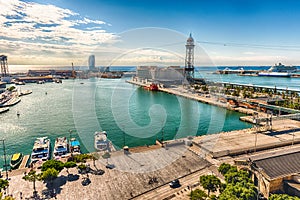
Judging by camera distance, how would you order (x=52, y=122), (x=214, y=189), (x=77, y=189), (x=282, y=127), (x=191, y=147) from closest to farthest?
(x=214, y=189) < (x=77, y=189) < (x=191, y=147) < (x=282, y=127) < (x=52, y=122)

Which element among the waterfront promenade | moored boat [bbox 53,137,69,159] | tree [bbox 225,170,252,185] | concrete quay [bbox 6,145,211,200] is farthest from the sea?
tree [bbox 225,170,252,185]

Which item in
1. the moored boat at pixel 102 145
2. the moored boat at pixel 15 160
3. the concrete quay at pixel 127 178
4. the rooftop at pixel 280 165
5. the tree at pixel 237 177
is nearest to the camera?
the tree at pixel 237 177

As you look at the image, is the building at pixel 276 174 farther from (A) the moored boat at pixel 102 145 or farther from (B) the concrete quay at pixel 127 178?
(A) the moored boat at pixel 102 145

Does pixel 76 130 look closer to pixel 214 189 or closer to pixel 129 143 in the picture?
pixel 129 143

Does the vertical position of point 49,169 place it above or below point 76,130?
above

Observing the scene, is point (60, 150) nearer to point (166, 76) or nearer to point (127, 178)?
point (127, 178)

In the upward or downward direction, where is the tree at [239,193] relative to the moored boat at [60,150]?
upward

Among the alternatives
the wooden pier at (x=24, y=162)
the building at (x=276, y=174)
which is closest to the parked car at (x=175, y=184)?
the building at (x=276, y=174)

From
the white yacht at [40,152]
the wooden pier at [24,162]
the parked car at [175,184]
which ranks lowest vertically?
the wooden pier at [24,162]

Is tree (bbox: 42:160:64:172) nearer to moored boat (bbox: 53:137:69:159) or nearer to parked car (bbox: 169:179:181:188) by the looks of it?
moored boat (bbox: 53:137:69:159)

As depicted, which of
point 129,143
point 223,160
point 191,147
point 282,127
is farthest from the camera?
point 282,127

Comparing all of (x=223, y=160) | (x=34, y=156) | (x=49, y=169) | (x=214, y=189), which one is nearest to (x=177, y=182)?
(x=214, y=189)
